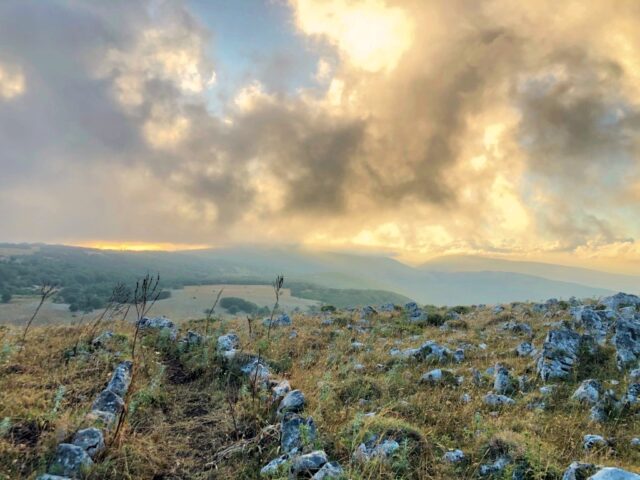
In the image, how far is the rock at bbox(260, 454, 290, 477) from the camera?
491 centimetres

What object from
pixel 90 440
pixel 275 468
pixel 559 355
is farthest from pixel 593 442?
pixel 90 440

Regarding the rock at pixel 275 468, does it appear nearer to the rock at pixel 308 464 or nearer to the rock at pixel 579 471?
the rock at pixel 308 464

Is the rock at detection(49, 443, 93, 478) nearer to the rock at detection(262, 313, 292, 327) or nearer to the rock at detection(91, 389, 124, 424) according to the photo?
the rock at detection(91, 389, 124, 424)

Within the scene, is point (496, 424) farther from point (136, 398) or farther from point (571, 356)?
point (136, 398)

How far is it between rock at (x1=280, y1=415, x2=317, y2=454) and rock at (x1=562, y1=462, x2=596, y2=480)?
356 cm

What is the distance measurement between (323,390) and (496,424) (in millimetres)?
3520

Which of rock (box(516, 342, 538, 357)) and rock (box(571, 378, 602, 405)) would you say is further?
rock (box(516, 342, 538, 357))

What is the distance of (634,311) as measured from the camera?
1381 centimetres

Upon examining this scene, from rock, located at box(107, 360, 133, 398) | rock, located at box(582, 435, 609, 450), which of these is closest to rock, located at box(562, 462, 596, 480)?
rock, located at box(582, 435, 609, 450)

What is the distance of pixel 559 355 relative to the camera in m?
9.54

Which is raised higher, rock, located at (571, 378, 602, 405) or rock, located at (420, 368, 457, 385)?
rock, located at (571, 378, 602, 405)

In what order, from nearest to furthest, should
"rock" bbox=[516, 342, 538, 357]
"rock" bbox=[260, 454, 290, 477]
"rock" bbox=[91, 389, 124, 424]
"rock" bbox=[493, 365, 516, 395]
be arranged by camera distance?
"rock" bbox=[260, 454, 290, 477]
"rock" bbox=[91, 389, 124, 424]
"rock" bbox=[493, 365, 516, 395]
"rock" bbox=[516, 342, 538, 357]

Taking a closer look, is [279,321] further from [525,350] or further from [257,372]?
[525,350]

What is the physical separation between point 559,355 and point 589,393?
216 cm
